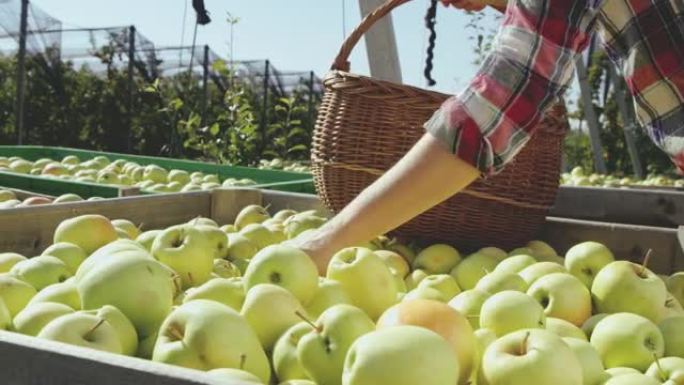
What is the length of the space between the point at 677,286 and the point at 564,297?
0.56m

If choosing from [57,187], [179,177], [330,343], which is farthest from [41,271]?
[179,177]

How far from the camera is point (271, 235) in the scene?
2416 millimetres

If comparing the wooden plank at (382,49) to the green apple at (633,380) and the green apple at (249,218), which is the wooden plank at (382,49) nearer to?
the green apple at (249,218)

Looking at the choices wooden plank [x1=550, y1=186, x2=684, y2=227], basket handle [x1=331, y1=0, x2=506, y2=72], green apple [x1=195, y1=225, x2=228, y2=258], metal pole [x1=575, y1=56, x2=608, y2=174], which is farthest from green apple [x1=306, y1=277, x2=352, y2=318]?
metal pole [x1=575, y1=56, x2=608, y2=174]

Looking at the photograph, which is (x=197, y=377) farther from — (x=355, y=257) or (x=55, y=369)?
(x=355, y=257)

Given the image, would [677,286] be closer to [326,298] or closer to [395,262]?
[395,262]

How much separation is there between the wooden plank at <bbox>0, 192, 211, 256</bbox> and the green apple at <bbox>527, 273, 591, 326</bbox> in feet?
4.40

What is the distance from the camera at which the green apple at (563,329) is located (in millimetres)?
1495

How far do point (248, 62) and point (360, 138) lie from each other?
1588 centimetres

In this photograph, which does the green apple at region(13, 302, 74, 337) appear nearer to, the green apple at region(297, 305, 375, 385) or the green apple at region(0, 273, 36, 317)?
the green apple at region(0, 273, 36, 317)

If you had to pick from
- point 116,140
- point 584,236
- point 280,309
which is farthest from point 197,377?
point 116,140

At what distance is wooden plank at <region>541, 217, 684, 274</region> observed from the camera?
255 cm

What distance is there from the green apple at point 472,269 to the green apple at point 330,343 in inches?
38.4

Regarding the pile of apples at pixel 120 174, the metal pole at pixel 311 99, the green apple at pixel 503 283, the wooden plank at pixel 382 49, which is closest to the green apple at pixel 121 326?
the green apple at pixel 503 283
